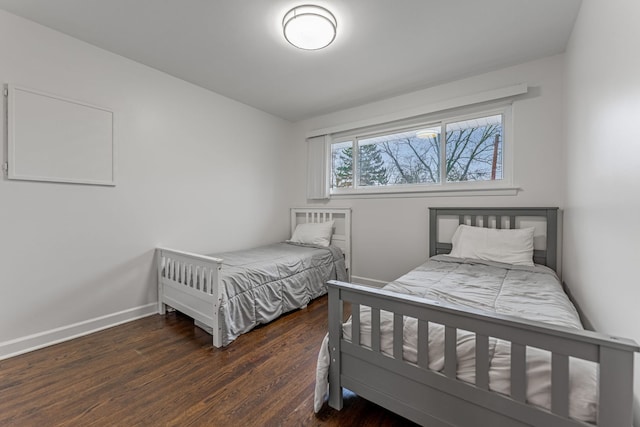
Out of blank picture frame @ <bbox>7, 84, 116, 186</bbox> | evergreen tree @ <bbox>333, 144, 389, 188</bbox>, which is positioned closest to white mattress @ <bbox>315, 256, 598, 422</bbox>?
evergreen tree @ <bbox>333, 144, 389, 188</bbox>

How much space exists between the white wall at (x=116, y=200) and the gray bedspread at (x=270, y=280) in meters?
0.67

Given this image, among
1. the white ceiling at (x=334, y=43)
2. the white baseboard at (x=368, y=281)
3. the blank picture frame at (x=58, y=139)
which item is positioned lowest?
the white baseboard at (x=368, y=281)

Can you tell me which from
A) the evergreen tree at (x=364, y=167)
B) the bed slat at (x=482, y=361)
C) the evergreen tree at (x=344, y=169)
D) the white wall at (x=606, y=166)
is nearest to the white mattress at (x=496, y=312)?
the bed slat at (x=482, y=361)

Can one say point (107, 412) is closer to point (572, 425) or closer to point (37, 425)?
point (37, 425)

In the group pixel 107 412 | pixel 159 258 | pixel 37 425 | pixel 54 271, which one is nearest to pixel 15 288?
pixel 54 271

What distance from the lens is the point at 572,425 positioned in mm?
858

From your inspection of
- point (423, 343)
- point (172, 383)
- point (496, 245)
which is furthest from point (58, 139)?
point (496, 245)

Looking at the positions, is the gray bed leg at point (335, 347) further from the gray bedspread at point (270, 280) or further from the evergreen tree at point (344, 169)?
the evergreen tree at point (344, 169)

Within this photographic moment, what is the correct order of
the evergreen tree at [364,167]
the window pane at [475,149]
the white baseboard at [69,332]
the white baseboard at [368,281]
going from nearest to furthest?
1. the white baseboard at [69,332]
2. the window pane at [475,149]
3. the white baseboard at [368,281]
4. the evergreen tree at [364,167]

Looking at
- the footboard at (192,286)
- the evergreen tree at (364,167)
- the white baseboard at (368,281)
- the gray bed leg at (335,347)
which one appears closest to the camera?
the gray bed leg at (335,347)

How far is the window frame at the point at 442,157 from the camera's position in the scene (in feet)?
8.50

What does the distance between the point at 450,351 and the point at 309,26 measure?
208cm

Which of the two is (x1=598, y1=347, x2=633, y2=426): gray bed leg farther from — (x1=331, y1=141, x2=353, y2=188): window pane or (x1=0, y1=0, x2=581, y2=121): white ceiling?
(x1=331, y1=141, x2=353, y2=188): window pane

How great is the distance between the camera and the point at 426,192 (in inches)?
118
